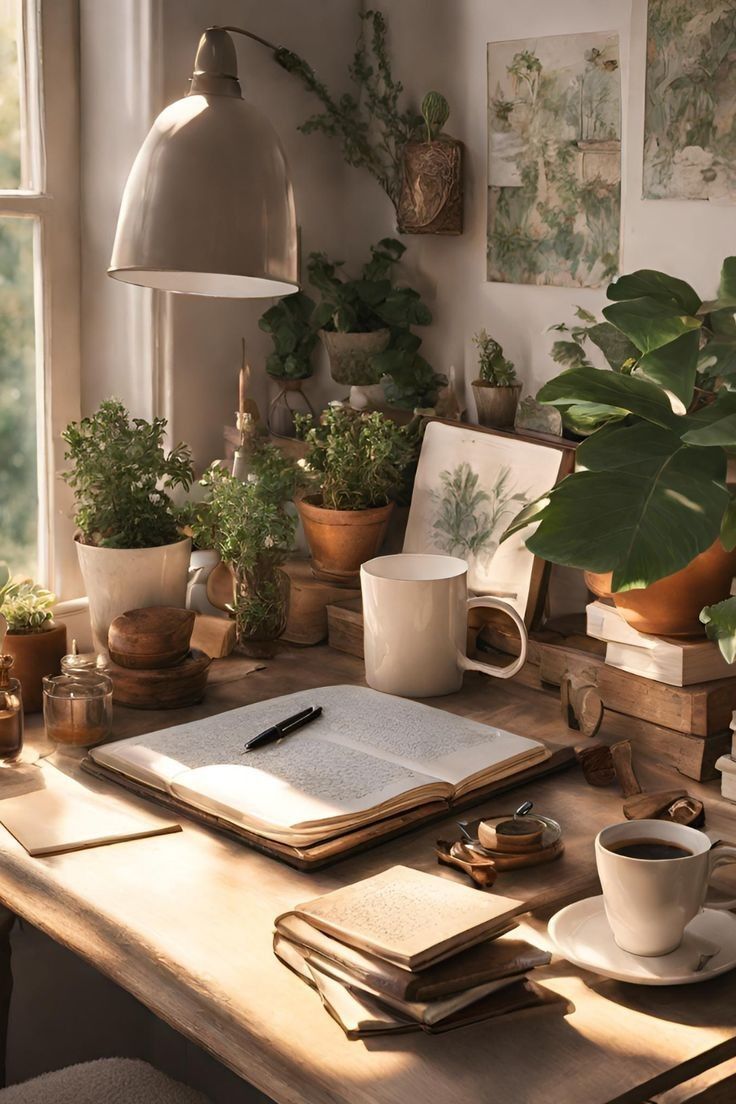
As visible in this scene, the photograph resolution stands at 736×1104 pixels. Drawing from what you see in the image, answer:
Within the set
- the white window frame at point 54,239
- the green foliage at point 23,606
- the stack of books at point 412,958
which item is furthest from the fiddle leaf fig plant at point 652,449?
the white window frame at point 54,239

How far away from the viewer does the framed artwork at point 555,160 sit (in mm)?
1756

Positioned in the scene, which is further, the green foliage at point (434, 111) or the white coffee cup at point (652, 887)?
the green foliage at point (434, 111)

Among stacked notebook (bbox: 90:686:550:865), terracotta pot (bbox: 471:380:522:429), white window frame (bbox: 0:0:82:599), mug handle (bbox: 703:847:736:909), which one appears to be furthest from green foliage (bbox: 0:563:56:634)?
mug handle (bbox: 703:847:736:909)

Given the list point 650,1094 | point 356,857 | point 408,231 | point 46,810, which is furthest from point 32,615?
point 650,1094

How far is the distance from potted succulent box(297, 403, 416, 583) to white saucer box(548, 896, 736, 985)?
0.84 m

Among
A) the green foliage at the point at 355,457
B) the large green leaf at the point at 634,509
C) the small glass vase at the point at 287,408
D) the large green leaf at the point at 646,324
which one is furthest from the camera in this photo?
the small glass vase at the point at 287,408

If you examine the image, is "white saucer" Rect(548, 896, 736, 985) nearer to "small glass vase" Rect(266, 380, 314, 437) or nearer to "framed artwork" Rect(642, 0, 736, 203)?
"framed artwork" Rect(642, 0, 736, 203)

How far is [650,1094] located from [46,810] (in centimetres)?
70

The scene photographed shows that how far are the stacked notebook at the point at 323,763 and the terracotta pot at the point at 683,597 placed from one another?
195mm

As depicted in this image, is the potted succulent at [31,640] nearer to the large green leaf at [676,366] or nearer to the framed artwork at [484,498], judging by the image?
the framed artwork at [484,498]

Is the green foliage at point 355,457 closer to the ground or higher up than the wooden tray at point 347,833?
higher up

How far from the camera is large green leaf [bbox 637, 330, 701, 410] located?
51.8 inches

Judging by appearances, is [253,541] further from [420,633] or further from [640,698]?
[640,698]

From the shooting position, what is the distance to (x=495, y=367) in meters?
1.89
